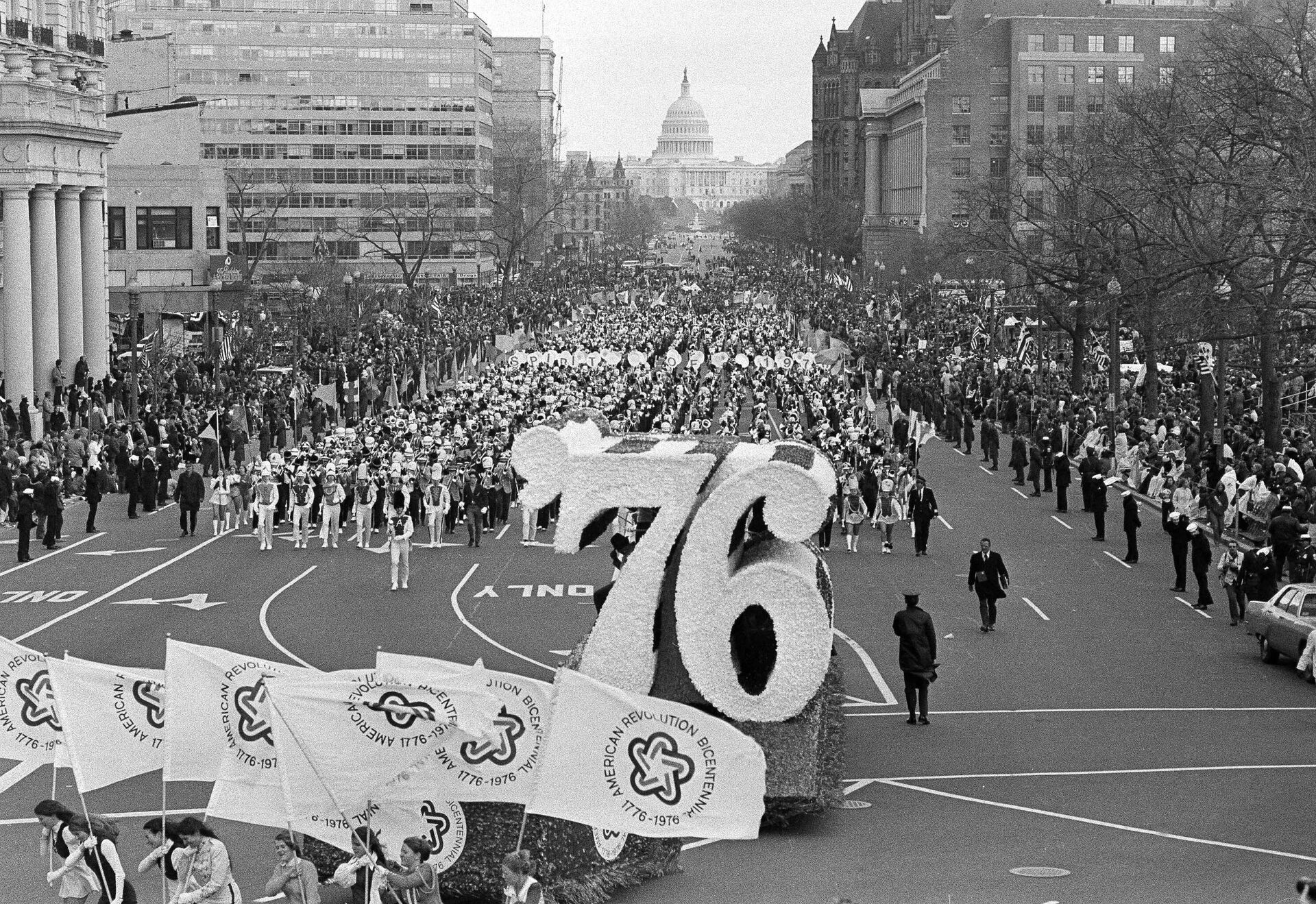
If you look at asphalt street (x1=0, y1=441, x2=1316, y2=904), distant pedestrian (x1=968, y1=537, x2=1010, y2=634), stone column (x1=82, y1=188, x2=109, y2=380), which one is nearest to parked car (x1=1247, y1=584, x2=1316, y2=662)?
asphalt street (x1=0, y1=441, x2=1316, y2=904)

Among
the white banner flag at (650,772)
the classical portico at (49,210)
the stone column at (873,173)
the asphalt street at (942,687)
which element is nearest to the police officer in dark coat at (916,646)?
the asphalt street at (942,687)

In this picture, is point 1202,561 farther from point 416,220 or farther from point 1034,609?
point 416,220

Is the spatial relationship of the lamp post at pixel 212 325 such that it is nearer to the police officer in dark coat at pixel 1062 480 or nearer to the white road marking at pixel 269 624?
the police officer in dark coat at pixel 1062 480

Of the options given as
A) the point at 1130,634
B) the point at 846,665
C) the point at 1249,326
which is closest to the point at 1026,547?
the point at 1130,634

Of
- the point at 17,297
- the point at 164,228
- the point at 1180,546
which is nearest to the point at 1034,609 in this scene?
the point at 1180,546

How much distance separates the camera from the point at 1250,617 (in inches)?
1109

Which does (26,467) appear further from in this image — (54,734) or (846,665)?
(54,734)

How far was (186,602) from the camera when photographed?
32.2 meters

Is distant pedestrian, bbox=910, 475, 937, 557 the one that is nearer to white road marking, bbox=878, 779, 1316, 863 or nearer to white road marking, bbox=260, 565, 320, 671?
white road marking, bbox=260, 565, 320, 671

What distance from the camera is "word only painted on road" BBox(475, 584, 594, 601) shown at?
108 feet

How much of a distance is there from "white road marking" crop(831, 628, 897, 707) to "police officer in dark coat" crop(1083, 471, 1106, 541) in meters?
10.8

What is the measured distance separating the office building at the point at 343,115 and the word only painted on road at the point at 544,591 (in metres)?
109

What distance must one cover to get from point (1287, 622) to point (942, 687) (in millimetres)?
4409

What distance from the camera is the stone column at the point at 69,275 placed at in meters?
63.3
